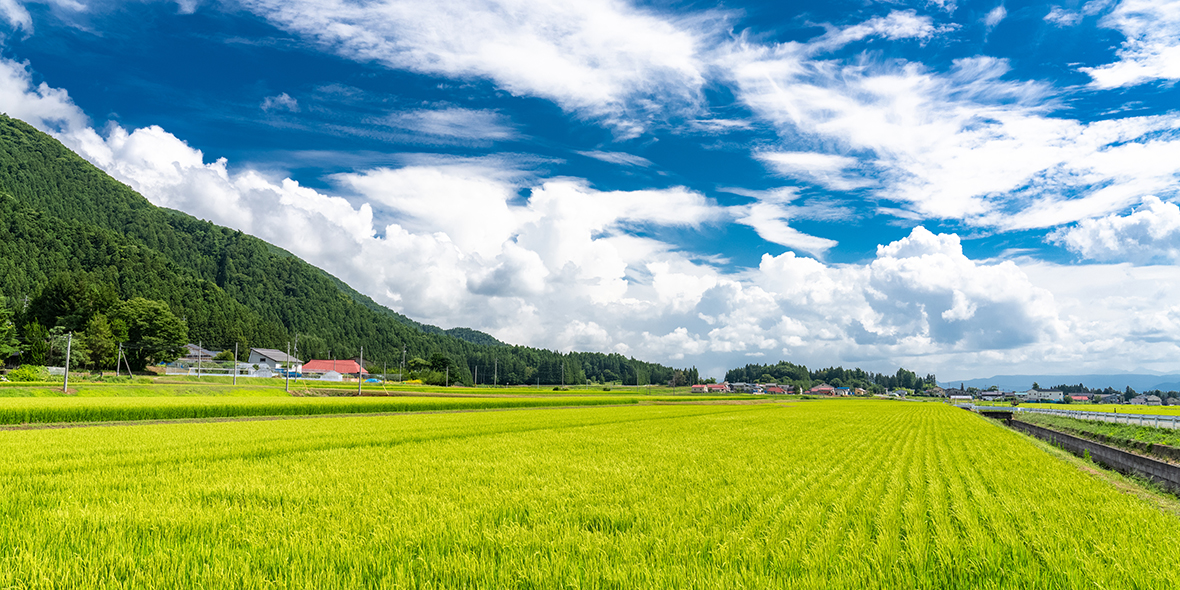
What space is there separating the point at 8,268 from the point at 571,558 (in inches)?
7055

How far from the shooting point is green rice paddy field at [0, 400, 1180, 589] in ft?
19.5

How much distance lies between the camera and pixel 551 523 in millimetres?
8031

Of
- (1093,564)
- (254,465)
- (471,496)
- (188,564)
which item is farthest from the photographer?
(254,465)

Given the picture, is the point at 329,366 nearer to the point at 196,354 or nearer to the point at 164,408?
the point at 196,354

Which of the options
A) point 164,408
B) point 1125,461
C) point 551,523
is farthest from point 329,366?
point 551,523

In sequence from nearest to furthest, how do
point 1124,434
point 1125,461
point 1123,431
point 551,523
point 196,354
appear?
point 551,523
point 1125,461
point 1124,434
point 1123,431
point 196,354

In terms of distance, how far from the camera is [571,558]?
6336mm

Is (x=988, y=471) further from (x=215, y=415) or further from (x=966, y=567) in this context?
(x=215, y=415)

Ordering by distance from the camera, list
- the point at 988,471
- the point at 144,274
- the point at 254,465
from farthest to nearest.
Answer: the point at 144,274
the point at 988,471
the point at 254,465

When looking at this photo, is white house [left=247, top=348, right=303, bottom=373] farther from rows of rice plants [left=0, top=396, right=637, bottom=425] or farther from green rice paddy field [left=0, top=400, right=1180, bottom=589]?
green rice paddy field [left=0, top=400, right=1180, bottom=589]

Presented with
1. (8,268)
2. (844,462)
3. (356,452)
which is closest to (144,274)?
(8,268)

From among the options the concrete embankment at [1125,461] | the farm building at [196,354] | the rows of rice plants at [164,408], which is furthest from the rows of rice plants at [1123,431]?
the farm building at [196,354]

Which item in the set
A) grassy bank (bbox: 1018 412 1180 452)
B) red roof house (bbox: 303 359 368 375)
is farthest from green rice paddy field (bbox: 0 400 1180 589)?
red roof house (bbox: 303 359 368 375)

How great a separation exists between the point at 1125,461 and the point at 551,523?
2524cm
